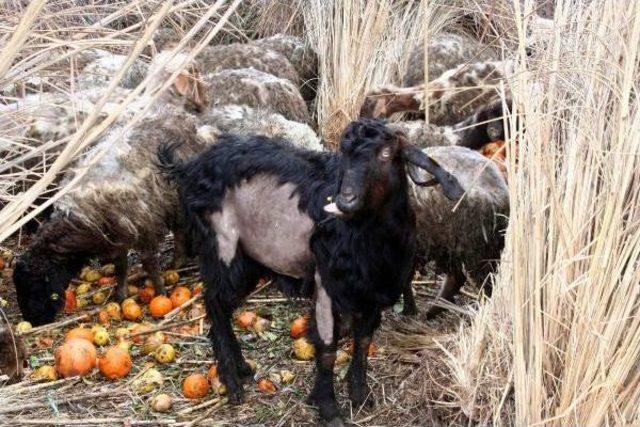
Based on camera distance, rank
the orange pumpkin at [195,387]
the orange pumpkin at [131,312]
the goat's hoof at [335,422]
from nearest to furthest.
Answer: the goat's hoof at [335,422] → the orange pumpkin at [195,387] → the orange pumpkin at [131,312]

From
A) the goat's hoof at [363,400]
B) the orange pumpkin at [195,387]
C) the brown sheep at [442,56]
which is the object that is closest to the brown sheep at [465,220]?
the goat's hoof at [363,400]

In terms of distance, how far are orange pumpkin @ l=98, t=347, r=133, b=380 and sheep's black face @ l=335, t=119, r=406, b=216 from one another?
1.89 metres

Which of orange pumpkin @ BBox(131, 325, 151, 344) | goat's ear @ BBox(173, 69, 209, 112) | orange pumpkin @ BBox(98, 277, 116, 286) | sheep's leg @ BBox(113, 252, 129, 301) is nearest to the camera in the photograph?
orange pumpkin @ BBox(131, 325, 151, 344)

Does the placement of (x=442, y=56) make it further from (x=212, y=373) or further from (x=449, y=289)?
(x=212, y=373)

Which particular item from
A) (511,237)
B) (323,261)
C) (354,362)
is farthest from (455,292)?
(511,237)

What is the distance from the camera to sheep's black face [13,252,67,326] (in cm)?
577

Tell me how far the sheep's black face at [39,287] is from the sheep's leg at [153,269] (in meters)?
0.56

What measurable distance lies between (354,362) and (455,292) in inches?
50.1

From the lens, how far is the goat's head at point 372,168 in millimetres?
3770

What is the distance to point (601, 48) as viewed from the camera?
298 cm

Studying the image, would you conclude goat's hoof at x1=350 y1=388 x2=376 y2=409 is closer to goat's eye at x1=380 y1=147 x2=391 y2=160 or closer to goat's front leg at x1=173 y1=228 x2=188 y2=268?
goat's eye at x1=380 y1=147 x2=391 y2=160

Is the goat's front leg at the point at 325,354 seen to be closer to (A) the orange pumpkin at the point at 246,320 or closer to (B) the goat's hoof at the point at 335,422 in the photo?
(B) the goat's hoof at the point at 335,422

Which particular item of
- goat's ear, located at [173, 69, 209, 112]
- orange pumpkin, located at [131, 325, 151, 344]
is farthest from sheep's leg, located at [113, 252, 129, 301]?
goat's ear, located at [173, 69, 209, 112]

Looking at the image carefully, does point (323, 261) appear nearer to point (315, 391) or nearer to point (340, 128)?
point (315, 391)
